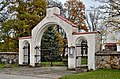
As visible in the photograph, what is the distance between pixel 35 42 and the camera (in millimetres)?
23422

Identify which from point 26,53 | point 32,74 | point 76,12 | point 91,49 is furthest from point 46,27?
point 76,12

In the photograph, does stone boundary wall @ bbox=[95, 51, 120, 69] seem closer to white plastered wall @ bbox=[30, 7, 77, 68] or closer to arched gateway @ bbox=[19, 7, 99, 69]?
arched gateway @ bbox=[19, 7, 99, 69]

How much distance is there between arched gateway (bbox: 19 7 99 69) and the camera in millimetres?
19094

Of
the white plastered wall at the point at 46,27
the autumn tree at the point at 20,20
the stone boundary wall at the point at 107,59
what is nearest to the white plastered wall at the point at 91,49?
the stone boundary wall at the point at 107,59

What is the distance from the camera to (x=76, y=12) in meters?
44.5

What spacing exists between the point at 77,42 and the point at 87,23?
1151 inches

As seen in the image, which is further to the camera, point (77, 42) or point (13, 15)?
point (13, 15)

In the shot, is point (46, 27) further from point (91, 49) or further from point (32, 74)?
point (32, 74)

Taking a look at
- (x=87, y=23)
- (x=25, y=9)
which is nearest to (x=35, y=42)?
(x=25, y=9)

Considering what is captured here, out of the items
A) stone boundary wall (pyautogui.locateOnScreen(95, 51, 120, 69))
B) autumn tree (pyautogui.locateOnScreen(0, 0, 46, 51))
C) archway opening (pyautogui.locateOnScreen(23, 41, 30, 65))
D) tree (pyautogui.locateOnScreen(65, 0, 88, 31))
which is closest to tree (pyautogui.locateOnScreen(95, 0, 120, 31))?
stone boundary wall (pyautogui.locateOnScreen(95, 51, 120, 69))

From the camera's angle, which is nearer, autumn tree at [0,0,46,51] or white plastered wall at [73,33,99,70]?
white plastered wall at [73,33,99,70]

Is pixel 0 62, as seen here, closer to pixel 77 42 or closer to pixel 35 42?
pixel 35 42

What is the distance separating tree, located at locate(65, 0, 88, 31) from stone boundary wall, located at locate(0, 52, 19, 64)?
19640 millimetres

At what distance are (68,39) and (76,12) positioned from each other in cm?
2452
